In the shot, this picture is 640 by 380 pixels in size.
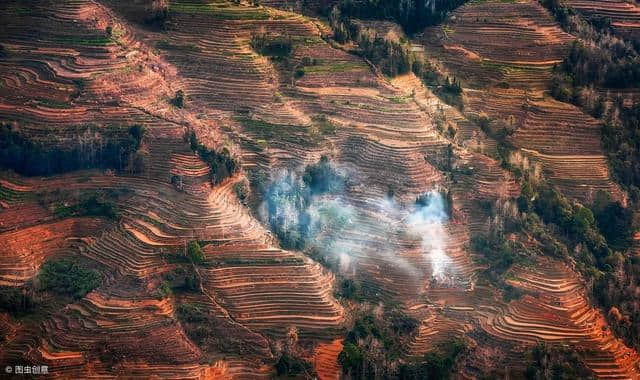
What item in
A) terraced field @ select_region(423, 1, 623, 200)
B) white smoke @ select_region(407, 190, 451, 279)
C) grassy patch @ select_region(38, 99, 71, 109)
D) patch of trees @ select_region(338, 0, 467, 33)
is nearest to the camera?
white smoke @ select_region(407, 190, 451, 279)

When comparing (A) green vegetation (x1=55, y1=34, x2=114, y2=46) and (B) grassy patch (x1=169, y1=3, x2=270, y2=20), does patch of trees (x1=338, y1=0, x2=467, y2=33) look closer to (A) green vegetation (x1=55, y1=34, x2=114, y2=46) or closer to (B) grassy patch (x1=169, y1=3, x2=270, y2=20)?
(B) grassy patch (x1=169, y1=3, x2=270, y2=20)

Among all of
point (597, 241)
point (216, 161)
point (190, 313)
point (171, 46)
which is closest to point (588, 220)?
point (597, 241)

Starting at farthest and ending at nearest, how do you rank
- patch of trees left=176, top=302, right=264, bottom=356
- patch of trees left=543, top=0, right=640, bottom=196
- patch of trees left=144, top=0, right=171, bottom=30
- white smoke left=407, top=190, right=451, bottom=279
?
patch of trees left=144, top=0, right=171, bottom=30
patch of trees left=543, top=0, right=640, bottom=196
white smoke left=407, top=190, right=451, bottom=279
patch of trees left=176, top=302, right=264, bottom=356

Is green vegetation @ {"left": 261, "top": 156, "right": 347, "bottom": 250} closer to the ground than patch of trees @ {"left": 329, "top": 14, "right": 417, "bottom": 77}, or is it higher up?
closer to the ground

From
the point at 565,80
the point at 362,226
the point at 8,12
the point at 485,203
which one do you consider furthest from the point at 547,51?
the point at 8,12

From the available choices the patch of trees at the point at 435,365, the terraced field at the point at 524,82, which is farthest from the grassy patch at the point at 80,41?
the patch of trees at the point at 435,365

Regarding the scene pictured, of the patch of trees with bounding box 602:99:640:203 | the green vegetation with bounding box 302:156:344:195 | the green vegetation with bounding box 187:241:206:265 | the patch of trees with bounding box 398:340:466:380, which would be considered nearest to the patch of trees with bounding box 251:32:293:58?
the green vegetation with bounding box 302:156:344:195

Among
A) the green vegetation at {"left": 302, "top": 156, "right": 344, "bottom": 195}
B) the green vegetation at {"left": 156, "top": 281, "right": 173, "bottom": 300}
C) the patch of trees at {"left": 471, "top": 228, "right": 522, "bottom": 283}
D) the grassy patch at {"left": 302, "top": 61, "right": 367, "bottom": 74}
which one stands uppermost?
the grassy patch at {"left": 302, "top": 61, "right": 367, "bottom": 74}
